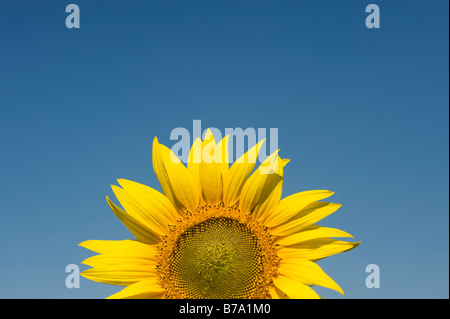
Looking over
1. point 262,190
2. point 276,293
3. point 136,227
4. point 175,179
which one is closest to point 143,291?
point 136,227

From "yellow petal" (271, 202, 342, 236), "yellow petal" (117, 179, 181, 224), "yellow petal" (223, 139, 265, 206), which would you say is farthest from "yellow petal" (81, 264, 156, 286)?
"yellow petal" (271, 202, 342, 236)

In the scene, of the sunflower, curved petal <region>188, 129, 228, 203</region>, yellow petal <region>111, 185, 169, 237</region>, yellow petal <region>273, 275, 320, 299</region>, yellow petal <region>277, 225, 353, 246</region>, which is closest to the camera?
yellow petal <region>273, 275, 320, 299</region>

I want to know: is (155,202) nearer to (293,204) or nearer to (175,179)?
(175,179)

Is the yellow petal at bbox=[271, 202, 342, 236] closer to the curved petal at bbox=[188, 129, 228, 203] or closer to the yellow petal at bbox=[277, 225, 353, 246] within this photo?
the yellow petal at bbox=[277, 225, 353, 246]

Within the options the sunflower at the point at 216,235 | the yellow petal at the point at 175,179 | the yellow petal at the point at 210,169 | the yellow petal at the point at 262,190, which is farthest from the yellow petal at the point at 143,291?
the yellow petal at the point at 262,190

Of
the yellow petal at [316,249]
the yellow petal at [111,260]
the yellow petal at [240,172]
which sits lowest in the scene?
the yellow petal at [111,260]

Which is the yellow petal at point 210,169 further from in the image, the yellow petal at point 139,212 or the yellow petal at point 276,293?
the yellow petal at point 276,293
